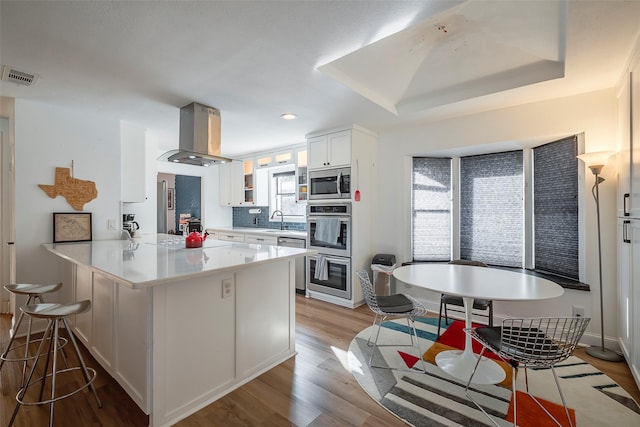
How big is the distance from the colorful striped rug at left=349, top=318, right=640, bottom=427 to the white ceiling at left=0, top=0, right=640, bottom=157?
2.35 m

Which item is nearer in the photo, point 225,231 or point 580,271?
point 580,271

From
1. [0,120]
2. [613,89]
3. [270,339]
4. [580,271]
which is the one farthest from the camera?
[0,120]

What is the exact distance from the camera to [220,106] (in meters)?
3.08

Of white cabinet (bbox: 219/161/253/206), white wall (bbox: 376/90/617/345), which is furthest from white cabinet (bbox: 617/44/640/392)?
white cabinet (bbox: 219/161/253/206)

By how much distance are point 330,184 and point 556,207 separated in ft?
8.28

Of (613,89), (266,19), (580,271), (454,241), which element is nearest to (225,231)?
(454,241)

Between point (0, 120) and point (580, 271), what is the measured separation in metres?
6.51

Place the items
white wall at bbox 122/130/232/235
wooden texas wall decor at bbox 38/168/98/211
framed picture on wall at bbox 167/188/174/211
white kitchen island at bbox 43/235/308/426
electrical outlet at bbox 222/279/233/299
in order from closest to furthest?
1. white kitchen island at bbox 43/235/308/426
2. electrical outlet at bbox 222/279/233/299
3. wooden texas wall decor at bbox 38/168/98/211
4. white wall at bbox 122/130/232/235
5. framed picture on wall at bbox 167/188/174/211

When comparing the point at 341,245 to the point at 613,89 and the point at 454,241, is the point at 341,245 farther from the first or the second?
the point at 613,89

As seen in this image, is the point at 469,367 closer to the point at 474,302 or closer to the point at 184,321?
the point at 474,302

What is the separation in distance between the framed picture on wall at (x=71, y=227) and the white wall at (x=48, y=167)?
5 cm

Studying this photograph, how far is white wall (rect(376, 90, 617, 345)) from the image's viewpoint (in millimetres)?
2584

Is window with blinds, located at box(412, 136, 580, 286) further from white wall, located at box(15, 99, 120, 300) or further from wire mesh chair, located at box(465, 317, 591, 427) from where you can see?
white wall, located at box(15, 99, 120, 300)

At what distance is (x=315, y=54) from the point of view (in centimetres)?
207
